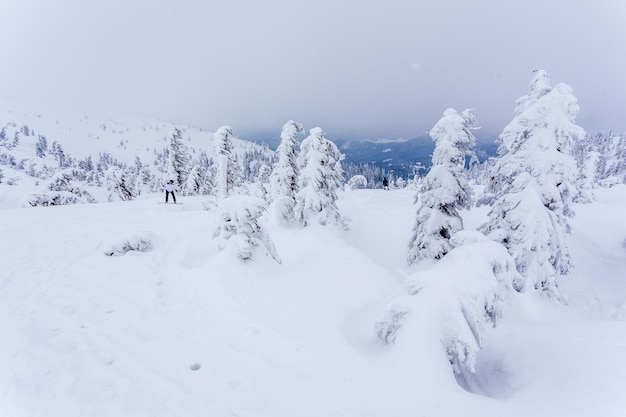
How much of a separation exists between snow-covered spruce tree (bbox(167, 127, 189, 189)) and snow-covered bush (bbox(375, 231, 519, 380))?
1400 inches

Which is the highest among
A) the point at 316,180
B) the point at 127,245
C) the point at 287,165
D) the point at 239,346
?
the point at 287,165

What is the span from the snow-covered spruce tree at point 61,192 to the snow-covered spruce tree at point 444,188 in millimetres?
29078

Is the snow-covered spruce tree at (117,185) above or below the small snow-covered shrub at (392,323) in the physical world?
above

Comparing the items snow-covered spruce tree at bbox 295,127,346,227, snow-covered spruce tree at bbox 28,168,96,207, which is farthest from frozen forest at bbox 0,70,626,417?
snow-covered spruce tree at bbox 28,168,96,207

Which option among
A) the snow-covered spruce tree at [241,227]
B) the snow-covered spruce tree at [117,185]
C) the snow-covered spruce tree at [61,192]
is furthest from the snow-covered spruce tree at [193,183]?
the snow-covered spruce tree at [241,227]

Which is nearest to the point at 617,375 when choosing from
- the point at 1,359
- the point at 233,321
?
the point at 233,321

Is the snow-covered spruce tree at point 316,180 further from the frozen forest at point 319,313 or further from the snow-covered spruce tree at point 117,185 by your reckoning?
the snow-covered spruce tree at point 117,185

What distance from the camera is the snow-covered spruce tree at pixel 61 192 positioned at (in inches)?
883

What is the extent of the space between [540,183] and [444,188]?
13.4 feet

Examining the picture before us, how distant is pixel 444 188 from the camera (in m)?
15.1

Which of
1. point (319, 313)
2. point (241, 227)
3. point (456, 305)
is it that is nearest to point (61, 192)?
point (241, 227)

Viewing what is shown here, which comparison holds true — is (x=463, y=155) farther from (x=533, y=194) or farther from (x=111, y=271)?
(x=111, y=271)

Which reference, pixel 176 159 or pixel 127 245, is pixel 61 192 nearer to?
pixel 176 159

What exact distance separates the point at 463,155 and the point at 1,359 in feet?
57.8
